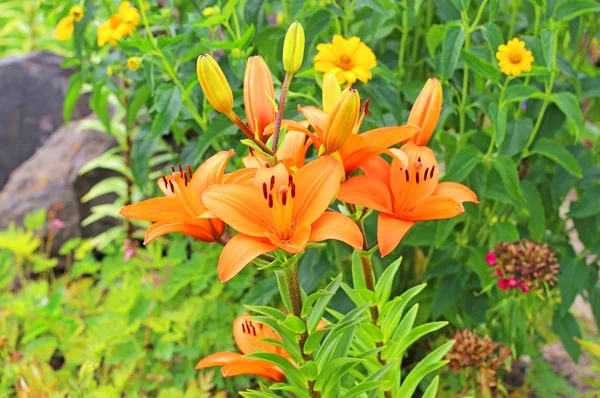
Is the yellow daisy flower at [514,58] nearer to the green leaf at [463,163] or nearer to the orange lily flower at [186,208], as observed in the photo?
the green leaf at [463,163]

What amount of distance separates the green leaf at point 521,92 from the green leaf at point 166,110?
0.61 metres

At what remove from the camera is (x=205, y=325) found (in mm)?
1753

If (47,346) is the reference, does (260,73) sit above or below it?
above

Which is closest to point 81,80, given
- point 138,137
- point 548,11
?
point 138,137

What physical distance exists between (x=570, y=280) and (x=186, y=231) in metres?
1.00

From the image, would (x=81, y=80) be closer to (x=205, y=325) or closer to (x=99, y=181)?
(x=205, y=325)

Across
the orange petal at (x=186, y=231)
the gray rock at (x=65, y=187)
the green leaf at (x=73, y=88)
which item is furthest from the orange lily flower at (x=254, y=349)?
the gray rock at (x=65, y=187)

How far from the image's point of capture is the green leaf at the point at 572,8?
1167 mm

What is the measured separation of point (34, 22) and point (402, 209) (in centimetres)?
340

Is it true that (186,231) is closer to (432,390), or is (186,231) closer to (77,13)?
(432,390)

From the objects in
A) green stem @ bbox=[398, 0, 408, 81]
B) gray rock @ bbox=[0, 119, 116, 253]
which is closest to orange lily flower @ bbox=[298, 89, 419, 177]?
green stem @ bbox=[398, 0, 408, 81]

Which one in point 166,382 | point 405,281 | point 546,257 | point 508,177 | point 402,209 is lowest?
point 166,382

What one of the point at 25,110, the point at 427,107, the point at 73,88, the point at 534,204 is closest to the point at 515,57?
the point at 534,204

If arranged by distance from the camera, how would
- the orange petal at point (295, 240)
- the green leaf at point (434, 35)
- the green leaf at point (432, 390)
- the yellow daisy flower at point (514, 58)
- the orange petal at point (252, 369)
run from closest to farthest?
the orange petal at point (295, 240) < the orange petal at point (252, 369) < the green leaf at point (432, 390) < the yellow daisy flower at point (514, 58) < the green leaf at point (434, 35)
